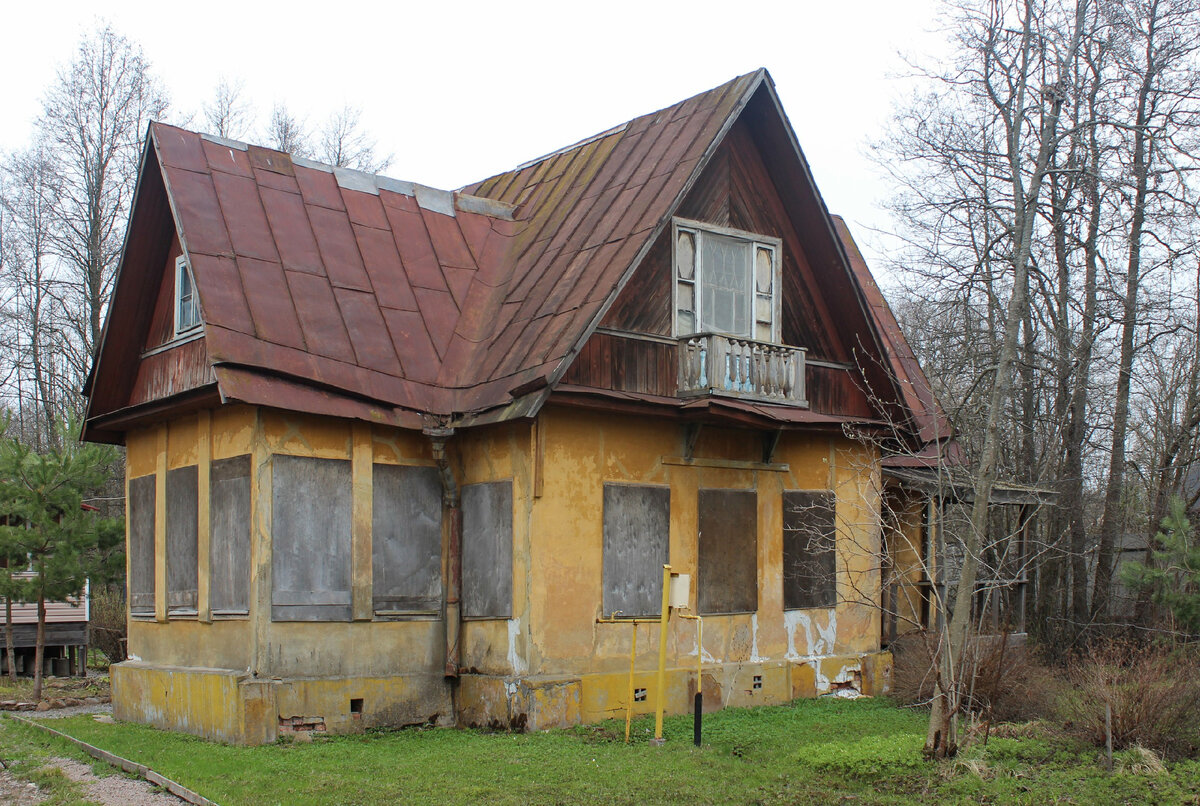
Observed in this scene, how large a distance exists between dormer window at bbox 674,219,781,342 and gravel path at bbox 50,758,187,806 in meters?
7.77

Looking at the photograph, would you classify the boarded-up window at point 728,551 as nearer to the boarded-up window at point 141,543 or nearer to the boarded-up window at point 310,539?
the boarded-up window at point 310,539

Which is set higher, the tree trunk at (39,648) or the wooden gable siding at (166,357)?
A: the wooden gable siding at (166,357)

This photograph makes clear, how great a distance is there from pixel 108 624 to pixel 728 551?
16.2 meters

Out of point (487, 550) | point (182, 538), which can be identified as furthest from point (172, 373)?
point (487, 550)

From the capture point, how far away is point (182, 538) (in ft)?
48.9

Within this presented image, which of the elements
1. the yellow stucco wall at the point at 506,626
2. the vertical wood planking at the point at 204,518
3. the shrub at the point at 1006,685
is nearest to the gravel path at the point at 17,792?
the yellow stucco wall at the point at 506,626

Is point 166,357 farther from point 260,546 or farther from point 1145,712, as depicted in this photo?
point 1145,712

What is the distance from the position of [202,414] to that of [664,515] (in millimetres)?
5697

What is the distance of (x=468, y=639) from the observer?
14.2 m

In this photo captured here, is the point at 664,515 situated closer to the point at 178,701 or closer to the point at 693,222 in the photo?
the point at 693,222

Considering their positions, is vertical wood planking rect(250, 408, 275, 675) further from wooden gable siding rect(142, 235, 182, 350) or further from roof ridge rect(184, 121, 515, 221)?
roof ridge rect(184, 121, 515, 221)

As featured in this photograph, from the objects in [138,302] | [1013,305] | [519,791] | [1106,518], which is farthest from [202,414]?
[1106,518]

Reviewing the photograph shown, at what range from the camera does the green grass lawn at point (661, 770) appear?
9570 millimetres

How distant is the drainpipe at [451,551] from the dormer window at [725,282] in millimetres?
3221
